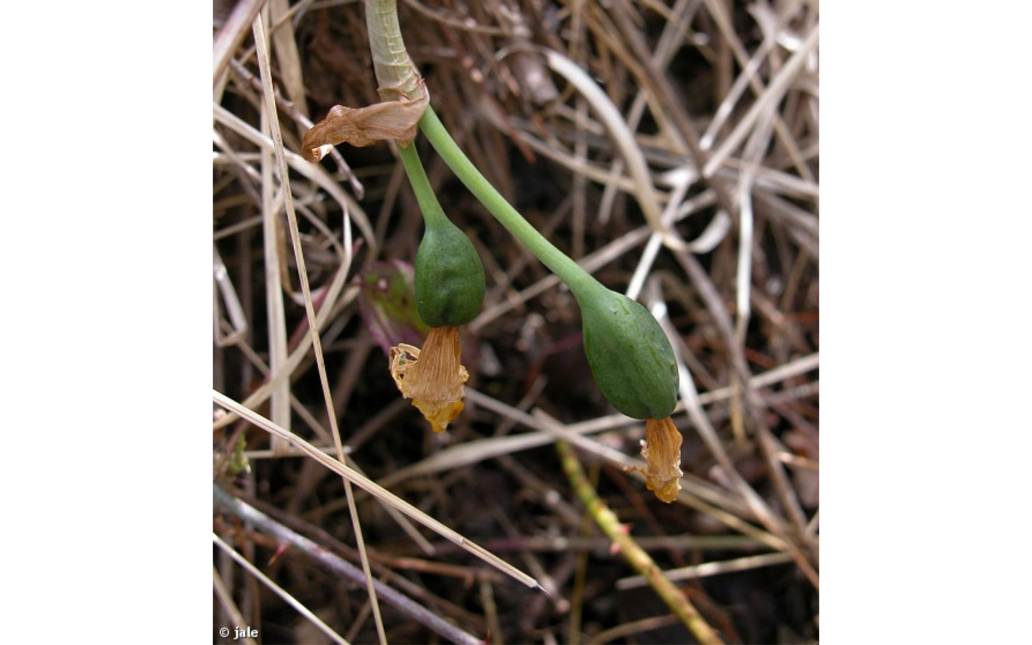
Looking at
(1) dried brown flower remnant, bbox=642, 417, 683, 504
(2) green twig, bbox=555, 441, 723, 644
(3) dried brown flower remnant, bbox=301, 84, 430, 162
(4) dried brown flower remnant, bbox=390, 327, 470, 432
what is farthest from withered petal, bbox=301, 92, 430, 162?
(2) green twig, bbox=555, 441, 723, 644

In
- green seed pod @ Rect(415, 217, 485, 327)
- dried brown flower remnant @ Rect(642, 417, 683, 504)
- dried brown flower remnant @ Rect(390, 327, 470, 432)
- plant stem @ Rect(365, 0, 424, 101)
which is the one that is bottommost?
dried brown flower remnant @ Rect(642, 417, 683, 504)

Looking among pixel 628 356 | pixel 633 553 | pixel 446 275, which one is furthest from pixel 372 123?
pixel 633 553

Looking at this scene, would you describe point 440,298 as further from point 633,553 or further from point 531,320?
point 531,320

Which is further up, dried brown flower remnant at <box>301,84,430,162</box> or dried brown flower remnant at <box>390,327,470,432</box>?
dried brown flower remnant at <box>301,84,430,162</box>

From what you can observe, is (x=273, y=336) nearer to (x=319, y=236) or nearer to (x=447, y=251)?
(x=319, y=236)

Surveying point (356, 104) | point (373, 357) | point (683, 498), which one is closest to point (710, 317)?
point (683, 498)

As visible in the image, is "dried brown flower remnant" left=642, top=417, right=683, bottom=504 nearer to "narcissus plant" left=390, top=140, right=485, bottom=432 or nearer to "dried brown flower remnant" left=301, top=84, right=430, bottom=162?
"narcissus plant" left=390, top=140, right=485, bottom=432
